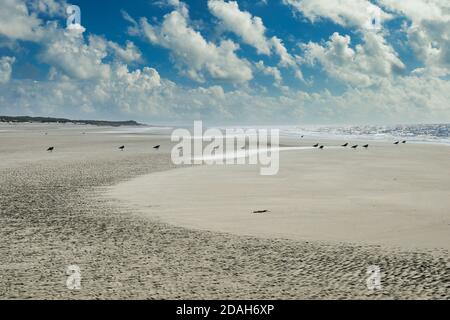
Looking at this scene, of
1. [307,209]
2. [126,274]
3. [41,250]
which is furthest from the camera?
[307,209]

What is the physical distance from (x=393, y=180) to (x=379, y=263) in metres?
16.7

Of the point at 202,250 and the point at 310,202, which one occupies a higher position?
the point at 310,202

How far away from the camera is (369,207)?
18562 millimetres

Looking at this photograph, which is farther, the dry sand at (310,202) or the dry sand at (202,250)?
the dry sand at (310,202)

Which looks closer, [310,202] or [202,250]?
[202,250]

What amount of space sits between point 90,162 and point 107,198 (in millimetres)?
16884

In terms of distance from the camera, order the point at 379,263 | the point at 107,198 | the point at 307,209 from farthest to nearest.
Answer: the point at 107,198 < the point at 307,209 < the point at 379,263

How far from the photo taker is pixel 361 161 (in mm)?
38656

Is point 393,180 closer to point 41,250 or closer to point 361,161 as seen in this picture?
point 361,161

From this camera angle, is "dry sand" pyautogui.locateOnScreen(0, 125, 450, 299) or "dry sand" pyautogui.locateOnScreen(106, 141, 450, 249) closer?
"dry sand" pyautogui.locateOnScreen(0, 125, 450, 299)
